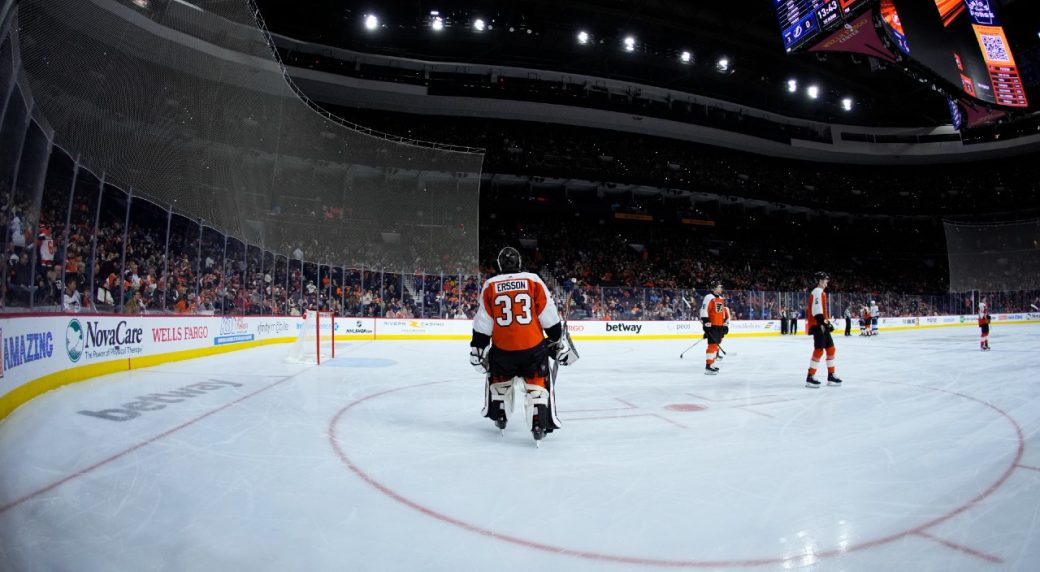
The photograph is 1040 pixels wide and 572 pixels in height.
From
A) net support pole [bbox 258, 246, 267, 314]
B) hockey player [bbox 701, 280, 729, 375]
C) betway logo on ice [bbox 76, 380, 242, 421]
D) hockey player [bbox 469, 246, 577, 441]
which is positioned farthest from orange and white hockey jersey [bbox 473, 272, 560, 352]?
net support pole [bbox 258, 246, 267, 314]

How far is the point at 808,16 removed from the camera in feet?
39.9

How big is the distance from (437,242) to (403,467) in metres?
10.8

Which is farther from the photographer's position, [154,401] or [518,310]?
[154,401]

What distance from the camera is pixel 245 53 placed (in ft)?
26.5

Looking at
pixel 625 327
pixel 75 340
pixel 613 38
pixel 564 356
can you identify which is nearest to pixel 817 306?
pixel 564 356

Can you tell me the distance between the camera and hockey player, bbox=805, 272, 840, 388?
23.1 ft

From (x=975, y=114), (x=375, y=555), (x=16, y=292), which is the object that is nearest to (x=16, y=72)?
(x=16, y=292)

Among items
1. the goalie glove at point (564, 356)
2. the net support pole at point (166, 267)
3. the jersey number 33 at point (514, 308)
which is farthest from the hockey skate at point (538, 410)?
the net support pole at point (166, 267)

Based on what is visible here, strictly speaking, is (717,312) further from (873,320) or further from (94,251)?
(873,320)

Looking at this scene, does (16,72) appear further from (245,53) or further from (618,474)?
(245,53)

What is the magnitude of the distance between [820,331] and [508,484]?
5.92m

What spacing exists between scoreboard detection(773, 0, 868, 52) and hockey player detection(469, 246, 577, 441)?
1091cm

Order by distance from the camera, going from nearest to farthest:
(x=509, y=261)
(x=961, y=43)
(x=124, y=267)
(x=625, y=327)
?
(x=509, y=261), (x=124, y=267), (x=961, y=43), (x=625, y=327)

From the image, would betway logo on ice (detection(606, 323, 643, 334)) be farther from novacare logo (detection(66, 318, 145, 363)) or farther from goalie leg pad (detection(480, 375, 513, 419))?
goalie leg pad (detection(480, 375, 513, 419))
